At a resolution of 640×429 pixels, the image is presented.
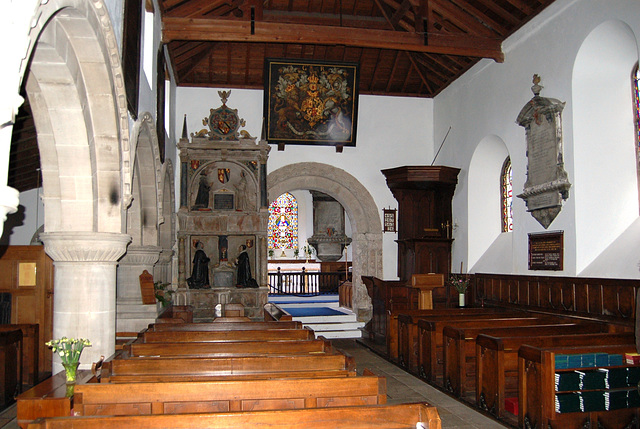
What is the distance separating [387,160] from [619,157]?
5.73 metres

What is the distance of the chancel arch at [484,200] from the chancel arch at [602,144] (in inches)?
120

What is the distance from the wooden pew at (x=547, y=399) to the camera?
496 cm

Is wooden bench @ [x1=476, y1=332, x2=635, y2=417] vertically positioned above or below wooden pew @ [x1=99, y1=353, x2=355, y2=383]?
below

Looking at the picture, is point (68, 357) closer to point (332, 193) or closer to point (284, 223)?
point (332, 193)

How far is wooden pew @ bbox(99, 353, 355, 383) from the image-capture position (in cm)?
411

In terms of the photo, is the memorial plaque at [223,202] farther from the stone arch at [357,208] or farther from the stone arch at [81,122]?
the stone arch at [81,122]

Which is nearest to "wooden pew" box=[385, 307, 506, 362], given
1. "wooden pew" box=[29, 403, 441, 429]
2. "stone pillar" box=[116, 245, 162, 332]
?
"stone pillar" box=[116, 245, 162, 332]

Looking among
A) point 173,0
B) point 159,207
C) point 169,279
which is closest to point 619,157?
point 159,207

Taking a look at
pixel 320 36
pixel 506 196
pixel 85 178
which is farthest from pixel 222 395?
pixel 506 196

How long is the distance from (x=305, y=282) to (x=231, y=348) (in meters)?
13.9

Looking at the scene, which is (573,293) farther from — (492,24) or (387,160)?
(387,160)

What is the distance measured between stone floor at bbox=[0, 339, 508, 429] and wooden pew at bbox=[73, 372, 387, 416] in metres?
2.12

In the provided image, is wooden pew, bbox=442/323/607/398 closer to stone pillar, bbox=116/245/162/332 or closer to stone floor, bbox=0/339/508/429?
stone floor, bbox=0/339/508/429

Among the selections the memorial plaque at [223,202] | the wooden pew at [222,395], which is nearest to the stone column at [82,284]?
the wooden pew at [222,395]
